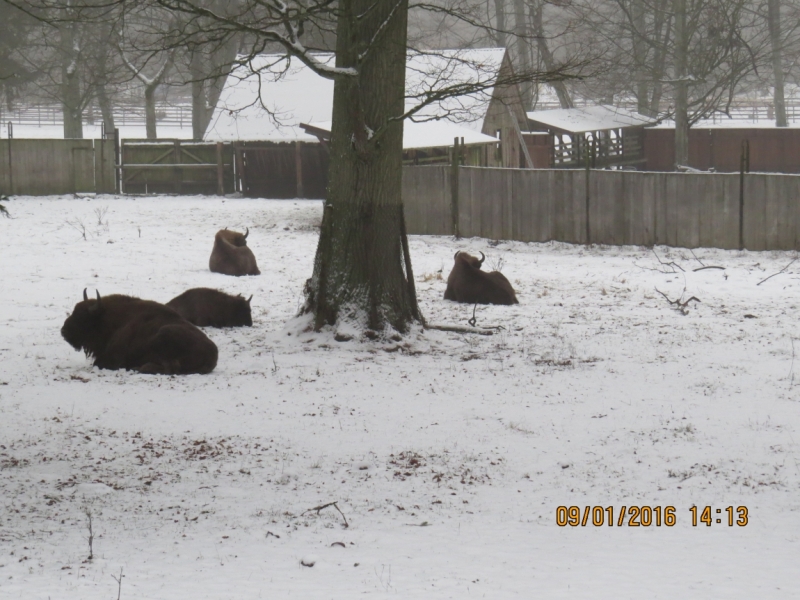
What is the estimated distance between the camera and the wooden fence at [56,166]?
1175 inches

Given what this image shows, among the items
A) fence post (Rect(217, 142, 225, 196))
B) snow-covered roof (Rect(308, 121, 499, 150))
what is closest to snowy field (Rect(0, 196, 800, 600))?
snow-covered roof (Rect(308, 121, 499, 150))

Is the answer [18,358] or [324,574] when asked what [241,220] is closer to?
[18,358]

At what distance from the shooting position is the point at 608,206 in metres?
19.4

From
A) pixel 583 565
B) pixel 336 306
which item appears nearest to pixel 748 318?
pixel 336 306

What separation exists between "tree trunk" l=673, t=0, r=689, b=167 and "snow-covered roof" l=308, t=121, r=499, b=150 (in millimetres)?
7523

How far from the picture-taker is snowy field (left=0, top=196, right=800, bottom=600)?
492cm

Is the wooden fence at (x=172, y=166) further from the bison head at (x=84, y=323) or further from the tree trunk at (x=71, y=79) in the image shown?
the bison head at (x=84, y=323)

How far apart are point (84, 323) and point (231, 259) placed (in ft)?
20.9

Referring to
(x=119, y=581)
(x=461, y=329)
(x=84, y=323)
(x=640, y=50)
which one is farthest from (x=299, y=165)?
(x=119, y=581)

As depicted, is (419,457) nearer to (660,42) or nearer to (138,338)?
(138,338)

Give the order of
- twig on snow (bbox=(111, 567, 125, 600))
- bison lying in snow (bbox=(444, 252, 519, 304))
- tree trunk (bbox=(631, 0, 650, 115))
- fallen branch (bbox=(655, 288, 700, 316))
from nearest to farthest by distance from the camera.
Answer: twig on snow (bbox=(111, 567, 125, 600))
fallen branch (bbox=(655, 288, 700, 316))
bison lying in snow (bbox=(444, 252, 519, 304))
tree trunk (bbox=(631, 0, 650, 115))

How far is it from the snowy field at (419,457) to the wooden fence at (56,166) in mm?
18198

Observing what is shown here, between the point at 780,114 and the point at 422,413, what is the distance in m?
46.1

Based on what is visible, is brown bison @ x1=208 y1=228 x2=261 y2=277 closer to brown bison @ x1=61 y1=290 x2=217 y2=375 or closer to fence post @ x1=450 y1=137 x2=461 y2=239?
brown bison @ x1=61 y1=290 x2=217 y2=375
